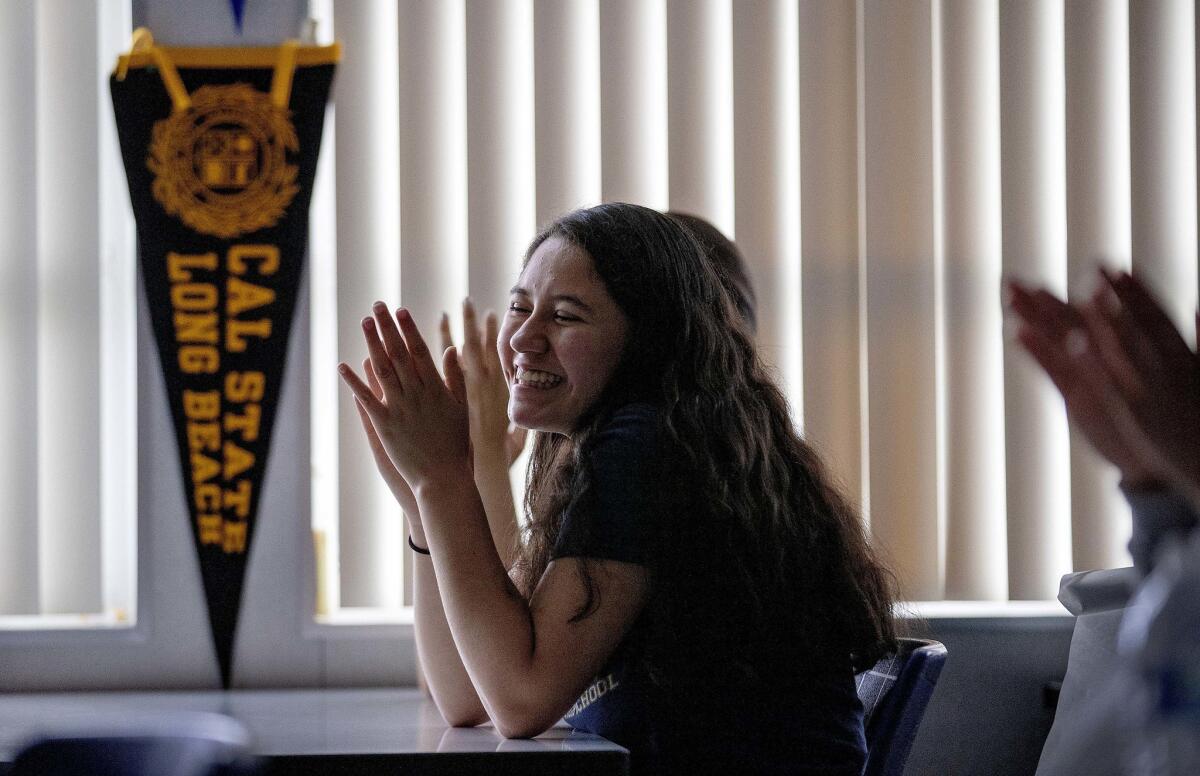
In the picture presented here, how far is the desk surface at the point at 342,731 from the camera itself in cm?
136

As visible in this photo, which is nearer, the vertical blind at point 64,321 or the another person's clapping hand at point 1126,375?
the another person's clapping hand at point 1126,375

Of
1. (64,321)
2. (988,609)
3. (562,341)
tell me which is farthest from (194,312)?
(988,609)

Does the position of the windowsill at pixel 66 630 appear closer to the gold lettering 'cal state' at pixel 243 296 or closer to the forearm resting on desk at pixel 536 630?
the gold lettering 'cal state' at pixel 243 296

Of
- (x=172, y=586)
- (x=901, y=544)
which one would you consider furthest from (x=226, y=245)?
(x=901, y=544)

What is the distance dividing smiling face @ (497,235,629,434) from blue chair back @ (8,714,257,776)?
A: 548 millimetres

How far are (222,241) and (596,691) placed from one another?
1.35m

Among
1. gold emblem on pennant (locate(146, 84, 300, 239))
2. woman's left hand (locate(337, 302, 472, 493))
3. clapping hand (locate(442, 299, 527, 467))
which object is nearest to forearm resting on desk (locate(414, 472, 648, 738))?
woman's left hand (locate(337, 302, 472, 493))

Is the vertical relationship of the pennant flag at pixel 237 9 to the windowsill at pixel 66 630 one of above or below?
above

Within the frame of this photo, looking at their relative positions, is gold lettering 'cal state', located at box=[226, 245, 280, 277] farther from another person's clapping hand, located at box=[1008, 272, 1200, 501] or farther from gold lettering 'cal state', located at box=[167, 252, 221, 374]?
another person's clapping hand, located at box=[1008, 272, 1200, 501]

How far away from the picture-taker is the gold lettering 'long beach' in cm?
143

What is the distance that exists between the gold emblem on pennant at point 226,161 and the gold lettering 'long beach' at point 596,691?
1.28 metres

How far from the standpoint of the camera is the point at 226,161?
2.34 metres

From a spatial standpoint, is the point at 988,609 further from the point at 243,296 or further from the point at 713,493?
the point at 243,296

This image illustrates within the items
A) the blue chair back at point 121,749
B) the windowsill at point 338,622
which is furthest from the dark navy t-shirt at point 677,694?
the windowsill at point 338,622
